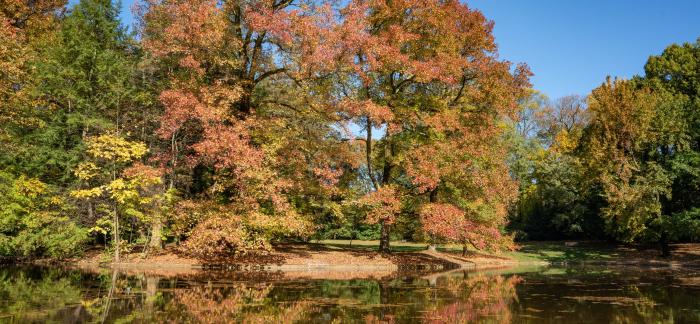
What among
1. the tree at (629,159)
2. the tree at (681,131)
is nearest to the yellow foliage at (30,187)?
the tree at (629,159)

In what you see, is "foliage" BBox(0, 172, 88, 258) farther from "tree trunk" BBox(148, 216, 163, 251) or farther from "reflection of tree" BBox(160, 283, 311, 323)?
"reflection of tree" BBox(160, 283, 311, 323)

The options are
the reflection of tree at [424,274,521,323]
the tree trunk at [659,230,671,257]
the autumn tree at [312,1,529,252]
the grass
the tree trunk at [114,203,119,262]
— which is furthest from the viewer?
the grass

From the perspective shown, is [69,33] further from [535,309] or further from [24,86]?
[535,309]

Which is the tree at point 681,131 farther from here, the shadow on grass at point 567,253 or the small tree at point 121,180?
the small tree at point 121,180

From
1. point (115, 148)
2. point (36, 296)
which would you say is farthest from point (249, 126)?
point (36, 296)

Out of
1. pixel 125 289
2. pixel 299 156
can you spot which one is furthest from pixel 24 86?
pixel 125 289

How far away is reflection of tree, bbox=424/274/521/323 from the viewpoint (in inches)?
389

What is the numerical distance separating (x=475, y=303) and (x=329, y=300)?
133 inches

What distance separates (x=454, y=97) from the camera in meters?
→ 28.7

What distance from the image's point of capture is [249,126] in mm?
24016

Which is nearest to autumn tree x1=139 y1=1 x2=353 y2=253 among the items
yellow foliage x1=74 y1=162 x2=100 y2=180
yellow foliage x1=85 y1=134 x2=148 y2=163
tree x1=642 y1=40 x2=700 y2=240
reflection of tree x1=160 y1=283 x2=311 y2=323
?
yellow foliage x1=85 y1=134 x2=148 y2=163

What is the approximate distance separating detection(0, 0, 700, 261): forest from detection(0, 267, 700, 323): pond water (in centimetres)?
570

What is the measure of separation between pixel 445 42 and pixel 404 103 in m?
3.59

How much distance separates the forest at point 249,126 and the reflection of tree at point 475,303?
797 cm
